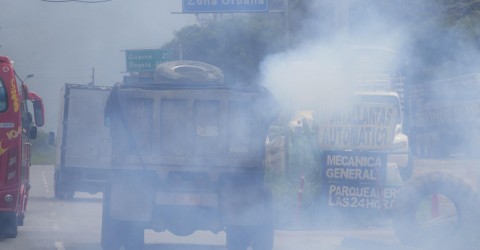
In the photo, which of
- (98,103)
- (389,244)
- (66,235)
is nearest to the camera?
(389,244)

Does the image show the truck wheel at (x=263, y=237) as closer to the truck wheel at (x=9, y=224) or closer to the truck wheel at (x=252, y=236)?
the truck wheel at (x=252, y=236)

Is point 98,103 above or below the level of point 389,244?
above

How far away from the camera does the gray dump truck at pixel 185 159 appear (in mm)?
12133

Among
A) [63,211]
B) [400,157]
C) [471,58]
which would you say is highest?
[471,58]

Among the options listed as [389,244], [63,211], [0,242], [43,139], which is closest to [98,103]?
[63,211]

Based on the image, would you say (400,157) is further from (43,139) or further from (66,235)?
(43,139)

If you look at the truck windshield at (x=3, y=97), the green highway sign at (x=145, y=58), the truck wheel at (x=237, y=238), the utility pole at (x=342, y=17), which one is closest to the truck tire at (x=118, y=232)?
the truck wheel at (x=237, y=238)

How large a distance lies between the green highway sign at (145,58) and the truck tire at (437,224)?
26288 millimetres

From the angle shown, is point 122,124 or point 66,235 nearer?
point 122,124

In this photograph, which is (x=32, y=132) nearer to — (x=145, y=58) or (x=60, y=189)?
(x=60, y=189)

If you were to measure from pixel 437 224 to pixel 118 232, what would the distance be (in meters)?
4.89

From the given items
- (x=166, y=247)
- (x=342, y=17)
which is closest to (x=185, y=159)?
(x=166, y=247)

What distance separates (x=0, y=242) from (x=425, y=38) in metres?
8.44

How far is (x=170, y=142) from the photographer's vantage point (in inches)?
484
